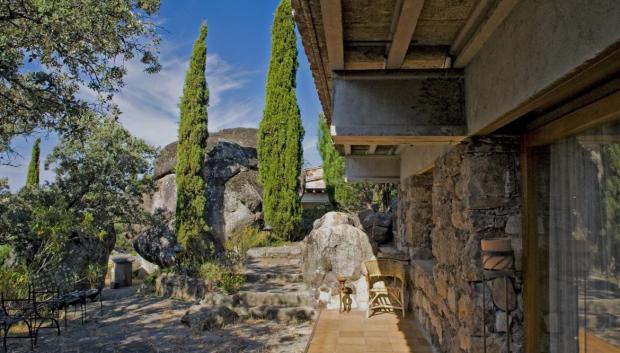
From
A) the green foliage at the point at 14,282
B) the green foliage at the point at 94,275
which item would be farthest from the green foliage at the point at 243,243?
the green foliage at the point at 14,282

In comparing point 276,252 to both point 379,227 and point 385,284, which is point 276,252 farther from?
point 385,284

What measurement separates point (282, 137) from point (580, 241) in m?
13.4

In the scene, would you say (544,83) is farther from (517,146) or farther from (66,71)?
(66,71)

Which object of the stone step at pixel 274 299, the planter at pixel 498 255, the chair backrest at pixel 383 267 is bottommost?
the stone step at pixel 274 299

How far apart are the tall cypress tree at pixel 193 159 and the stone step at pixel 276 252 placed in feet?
4.37

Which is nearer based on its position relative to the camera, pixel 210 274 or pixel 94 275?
pixel 210 274

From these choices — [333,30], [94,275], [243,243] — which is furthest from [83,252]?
[333,30]

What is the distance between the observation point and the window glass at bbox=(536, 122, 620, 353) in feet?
6.52

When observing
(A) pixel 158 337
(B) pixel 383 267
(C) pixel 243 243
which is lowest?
(A) pixel 158 337

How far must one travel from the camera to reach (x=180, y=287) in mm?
9609

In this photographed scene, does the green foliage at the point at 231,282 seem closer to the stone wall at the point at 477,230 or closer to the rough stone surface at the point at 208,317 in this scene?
the rough stone surface at the point at 208,317

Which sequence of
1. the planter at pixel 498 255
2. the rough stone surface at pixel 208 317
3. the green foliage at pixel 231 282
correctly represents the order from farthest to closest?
1. the green foliage at pixel 231 282
2. the rough stone surface at pixel 208 317
3. the planter at pixel 498 255

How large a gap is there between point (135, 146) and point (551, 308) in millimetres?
11521

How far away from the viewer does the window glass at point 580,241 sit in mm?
1987
